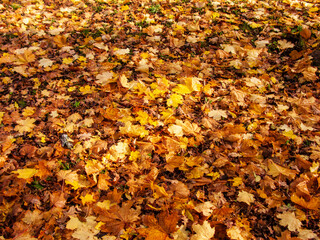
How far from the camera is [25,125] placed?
2525mm

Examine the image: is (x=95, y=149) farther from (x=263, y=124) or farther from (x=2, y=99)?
(x=263, y=124)

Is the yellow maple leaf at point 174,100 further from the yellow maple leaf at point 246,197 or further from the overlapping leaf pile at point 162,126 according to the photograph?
the yellow maple leaf at point 246,197

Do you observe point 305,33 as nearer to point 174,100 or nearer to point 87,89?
point 174,100

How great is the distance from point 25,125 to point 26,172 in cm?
67

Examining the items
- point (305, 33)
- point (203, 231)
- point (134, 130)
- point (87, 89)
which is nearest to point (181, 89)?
point (134, 130)

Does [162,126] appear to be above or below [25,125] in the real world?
above

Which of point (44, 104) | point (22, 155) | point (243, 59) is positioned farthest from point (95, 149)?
point (243, 59)

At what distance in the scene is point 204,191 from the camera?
6.61 ft

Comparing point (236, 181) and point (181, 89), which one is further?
point (181, 89)

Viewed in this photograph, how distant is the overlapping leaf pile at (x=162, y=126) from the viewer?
73.3 inches

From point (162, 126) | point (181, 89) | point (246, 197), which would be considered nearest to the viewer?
point (246, 197)

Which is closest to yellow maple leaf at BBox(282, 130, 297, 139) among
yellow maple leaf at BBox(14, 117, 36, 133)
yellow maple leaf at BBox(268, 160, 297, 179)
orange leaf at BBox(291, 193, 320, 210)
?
yellow maple leaf at BBox(268, 160, 297, 179)

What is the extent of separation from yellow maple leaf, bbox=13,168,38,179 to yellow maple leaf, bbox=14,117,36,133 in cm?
54

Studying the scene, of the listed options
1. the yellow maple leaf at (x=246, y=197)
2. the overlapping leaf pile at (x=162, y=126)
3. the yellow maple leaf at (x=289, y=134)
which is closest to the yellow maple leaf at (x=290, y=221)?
the overlapping leaf pile at (x=162, y=126)
